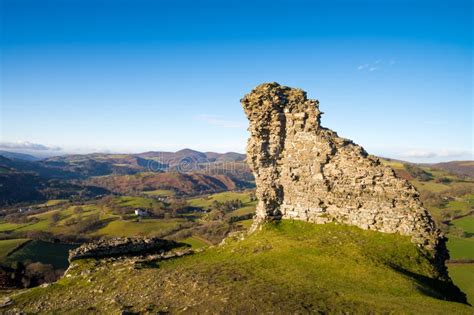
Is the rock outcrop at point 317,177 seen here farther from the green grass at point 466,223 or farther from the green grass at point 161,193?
the green grass at point 161,193

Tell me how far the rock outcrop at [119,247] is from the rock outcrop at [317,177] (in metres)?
5.92

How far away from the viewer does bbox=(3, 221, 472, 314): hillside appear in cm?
1019

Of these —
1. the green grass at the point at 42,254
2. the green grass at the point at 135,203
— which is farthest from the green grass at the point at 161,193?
the green grass at the point at 42,254

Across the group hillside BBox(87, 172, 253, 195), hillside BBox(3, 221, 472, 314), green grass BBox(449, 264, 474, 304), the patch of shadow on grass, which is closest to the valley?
green grass BBox(449, 264, 474, 304)

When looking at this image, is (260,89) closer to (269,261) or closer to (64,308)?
(269,261)

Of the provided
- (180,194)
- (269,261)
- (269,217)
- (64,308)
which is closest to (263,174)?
(269,217)

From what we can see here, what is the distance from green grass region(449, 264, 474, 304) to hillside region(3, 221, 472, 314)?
23.1m

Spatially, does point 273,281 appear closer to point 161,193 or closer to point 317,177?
point 317,177

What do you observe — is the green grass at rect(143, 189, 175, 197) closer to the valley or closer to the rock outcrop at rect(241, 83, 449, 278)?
the valley

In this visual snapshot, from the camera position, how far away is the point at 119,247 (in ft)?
64.3

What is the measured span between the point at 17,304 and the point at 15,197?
127m

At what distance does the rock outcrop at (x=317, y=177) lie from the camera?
1627cm

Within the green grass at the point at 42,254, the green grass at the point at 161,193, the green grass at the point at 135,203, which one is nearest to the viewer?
the green grass at the point at 42,254

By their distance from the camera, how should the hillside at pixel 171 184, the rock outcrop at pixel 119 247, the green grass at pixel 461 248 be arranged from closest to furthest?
the rock outcrop at pixel 119 247 < the green grass at pixel 461 248 < the hillside at pixel 171 184
